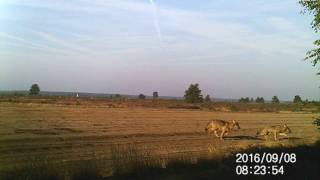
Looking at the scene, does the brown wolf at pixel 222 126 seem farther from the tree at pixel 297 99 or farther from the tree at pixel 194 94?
the tree at pixel 297 99

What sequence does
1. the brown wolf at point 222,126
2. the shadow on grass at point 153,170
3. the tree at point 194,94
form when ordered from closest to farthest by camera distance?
the shadow on grass at point 153,170 < the brown wolf at point 222,126 < the tree at point 194,94

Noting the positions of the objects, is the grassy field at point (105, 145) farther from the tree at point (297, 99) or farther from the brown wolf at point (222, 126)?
the tree at point (297, 99)

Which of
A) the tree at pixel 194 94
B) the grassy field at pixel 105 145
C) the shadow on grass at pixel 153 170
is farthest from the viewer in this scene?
the tree at pixel 194 94

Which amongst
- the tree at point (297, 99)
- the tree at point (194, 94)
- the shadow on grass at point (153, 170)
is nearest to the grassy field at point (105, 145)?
the shadow on grass at point (153, 170)

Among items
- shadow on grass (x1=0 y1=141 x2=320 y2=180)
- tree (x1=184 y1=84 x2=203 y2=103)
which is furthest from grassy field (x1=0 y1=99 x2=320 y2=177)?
tree (x1=184 y1=84 x2=203 y2=103)

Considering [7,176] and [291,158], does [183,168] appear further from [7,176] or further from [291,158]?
[7,176]

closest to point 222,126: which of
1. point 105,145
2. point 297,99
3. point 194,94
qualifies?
point 105,145

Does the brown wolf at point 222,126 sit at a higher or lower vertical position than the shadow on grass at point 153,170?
higher

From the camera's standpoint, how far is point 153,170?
15727 millimetres

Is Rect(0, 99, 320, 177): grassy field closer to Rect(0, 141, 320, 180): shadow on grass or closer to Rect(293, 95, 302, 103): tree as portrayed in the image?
Rect(0, 141, 320, 180): shadow on grass

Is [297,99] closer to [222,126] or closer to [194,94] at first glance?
[194,94]

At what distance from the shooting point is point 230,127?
3306 cm

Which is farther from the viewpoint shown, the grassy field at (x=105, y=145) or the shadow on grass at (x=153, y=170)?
the grassy field at (x=105, y=145)

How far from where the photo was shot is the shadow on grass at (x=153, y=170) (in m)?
14.2
